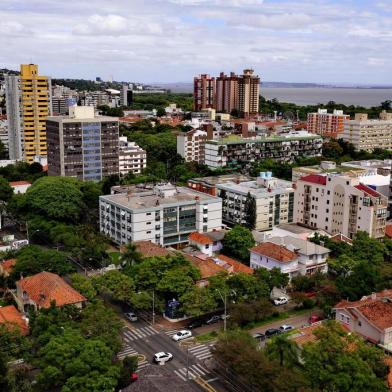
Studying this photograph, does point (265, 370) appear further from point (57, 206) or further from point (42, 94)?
point (42, 94)

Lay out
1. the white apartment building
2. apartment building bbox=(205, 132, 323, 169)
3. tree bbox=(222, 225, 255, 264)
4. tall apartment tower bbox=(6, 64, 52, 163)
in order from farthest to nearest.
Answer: tall apartment tower bbox=(6, 64, 52, 163) → apartment building bbox=(205, 132, 323, 169) → the white apartment building → tree bbox=(222, 225, 255, 264)

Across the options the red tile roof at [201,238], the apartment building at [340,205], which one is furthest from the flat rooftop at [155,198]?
the apartment building at [340,205]

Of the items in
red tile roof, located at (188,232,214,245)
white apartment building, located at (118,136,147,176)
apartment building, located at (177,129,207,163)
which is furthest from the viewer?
apartment building, located at (177,129,207,163)

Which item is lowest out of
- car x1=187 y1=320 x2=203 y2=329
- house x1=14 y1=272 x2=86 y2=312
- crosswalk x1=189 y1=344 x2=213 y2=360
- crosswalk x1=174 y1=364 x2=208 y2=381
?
crosswalk x1=174 y1=364 x2=208 y2=381

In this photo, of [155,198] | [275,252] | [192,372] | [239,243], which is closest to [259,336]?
[192,372]

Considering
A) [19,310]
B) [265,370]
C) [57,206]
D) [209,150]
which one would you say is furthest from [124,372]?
[209,150]

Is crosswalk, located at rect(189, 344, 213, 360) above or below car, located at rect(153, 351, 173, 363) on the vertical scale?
below

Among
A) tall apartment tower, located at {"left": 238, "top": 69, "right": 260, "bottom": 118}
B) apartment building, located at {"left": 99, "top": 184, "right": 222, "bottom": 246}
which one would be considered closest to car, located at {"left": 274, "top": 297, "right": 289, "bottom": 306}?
apartment building, located at {"left": 99, "top": 184, "right": 222, "bottom": 246}

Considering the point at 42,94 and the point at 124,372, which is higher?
the point at 42,94

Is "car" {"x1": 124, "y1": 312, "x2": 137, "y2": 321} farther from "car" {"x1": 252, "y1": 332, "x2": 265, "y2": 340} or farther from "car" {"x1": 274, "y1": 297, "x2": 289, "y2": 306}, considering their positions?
"car" {"x1": 274, "y1": 297, "x2": 289, "y2": 306}
